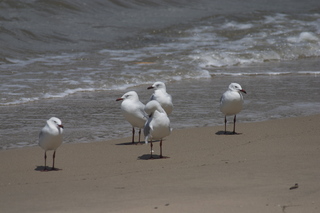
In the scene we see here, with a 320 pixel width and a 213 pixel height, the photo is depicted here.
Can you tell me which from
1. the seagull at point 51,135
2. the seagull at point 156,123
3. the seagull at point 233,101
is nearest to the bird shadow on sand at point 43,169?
the seagull at point 51,135

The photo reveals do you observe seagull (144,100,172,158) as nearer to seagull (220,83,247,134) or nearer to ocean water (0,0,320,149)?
ocean water (0,0,320,149)

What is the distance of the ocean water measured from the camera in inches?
362

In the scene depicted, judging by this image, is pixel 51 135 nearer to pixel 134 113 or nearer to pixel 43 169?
pixel 43 169

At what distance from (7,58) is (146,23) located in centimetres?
801

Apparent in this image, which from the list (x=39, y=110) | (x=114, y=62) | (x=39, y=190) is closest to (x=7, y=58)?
(x=114, y=62)

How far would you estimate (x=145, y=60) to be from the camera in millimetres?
15336

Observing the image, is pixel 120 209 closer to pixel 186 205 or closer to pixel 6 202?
pixel 186 205

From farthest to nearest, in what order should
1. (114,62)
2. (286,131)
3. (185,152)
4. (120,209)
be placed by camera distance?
(114,62) → (286,131) → (185,152) → (120,209)

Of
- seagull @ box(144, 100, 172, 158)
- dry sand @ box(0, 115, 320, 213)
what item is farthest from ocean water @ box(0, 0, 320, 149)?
seagull @ box(144, 100, 172, 158)

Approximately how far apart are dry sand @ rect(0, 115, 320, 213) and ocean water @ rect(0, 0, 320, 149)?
0.89m

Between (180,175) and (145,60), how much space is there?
A: 9.98m

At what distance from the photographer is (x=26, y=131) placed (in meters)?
8.00

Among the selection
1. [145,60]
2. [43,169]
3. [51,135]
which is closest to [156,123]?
[51,135]

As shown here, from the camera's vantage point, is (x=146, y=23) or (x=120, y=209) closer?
(x=120, y=209)
